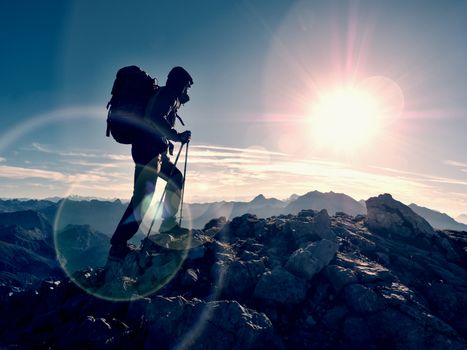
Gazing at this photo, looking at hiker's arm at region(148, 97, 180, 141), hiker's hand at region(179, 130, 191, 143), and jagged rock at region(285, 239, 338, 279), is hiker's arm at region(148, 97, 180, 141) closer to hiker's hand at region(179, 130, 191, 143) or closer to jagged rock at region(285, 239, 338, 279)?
hiker's hand at region(179, 130, 191, 143)

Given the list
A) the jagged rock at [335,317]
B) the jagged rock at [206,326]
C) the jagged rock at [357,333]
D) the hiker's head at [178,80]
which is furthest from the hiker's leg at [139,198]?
the jagged rock at [357,333]

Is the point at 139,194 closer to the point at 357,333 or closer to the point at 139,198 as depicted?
the point at 139,198

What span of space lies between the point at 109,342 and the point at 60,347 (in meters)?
1.59

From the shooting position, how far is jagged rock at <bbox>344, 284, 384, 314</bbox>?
11578 mm

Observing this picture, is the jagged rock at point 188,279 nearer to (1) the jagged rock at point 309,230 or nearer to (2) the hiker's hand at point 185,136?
(1) the jagged rock at point 309,230

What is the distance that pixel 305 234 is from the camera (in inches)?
684

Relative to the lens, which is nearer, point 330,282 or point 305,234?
point 330,282

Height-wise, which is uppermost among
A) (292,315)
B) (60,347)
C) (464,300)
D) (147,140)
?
(147,140)

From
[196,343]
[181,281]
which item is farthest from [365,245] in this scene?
[196,343]

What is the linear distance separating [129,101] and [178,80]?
2621 mm

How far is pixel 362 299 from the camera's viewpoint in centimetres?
1176

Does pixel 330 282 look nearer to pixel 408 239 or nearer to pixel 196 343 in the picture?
pixel 196 343

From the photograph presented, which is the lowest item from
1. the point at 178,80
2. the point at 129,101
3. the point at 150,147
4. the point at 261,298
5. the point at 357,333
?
the point at 357,333

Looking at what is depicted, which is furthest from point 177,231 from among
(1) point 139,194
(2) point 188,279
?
(2) point 188,279
